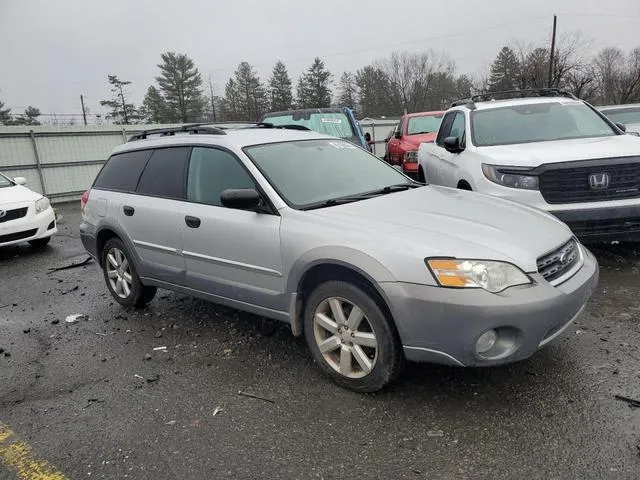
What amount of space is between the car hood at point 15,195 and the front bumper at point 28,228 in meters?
0.22

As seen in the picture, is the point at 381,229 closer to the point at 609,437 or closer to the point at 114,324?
the point at 609,437

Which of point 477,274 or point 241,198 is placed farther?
point 241,198

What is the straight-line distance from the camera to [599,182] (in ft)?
16.8

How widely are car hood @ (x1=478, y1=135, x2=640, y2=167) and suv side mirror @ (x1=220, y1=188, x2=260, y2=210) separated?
2989 mm

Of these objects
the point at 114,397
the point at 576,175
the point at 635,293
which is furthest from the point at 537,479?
the point at 576,175

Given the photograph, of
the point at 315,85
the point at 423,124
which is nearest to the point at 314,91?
the point at 315,85

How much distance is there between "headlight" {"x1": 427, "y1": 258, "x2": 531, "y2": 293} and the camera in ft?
9.34

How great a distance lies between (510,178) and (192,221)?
3.22 m

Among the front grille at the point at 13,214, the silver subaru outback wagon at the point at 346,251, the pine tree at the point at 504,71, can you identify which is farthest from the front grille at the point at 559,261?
the pine tree at the point at 504,71

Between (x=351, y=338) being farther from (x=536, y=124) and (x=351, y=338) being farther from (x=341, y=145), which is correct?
(x=536, y=124)

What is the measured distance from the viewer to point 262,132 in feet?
14.9

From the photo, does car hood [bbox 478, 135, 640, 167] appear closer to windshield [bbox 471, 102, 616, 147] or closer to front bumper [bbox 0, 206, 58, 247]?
windshield [bbox 471, 102, 616, 147]

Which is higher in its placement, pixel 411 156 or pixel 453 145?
pixel 453 145

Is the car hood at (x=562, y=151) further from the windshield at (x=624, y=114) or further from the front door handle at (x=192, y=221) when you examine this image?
the windshield at (x=624, y=114)
